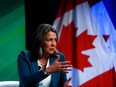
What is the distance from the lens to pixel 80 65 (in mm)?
3500

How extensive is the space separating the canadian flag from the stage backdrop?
0.49m

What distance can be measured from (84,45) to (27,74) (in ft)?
6.88

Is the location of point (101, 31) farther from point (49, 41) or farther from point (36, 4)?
point (49, 41)

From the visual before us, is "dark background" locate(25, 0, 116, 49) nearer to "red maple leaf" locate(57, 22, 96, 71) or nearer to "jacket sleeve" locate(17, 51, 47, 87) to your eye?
"red maple leaf" locate(57, 22, 96, 71)

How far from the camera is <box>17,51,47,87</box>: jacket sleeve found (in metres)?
1.37

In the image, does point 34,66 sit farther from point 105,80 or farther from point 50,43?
point 105,80

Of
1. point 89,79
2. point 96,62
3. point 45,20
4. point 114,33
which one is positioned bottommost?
point 89,79

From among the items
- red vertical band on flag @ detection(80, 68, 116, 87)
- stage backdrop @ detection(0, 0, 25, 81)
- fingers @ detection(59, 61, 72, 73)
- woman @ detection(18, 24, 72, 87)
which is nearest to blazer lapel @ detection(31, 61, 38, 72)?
woman @ detection(18, 24, 72, 87)

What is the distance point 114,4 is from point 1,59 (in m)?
1.58

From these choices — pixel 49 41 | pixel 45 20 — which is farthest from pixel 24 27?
pixel 49 41

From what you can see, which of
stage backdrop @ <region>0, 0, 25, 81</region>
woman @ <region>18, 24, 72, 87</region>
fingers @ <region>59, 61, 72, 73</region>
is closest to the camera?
fingers @ <region>59, 61, 72, 73</region>

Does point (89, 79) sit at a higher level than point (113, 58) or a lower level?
lower

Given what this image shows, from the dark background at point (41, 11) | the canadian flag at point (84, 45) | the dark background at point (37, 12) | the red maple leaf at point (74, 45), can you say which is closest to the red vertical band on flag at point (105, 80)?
the canadian flag at point (84, 45)

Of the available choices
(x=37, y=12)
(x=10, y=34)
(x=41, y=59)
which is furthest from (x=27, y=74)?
(x=37, y=12)
